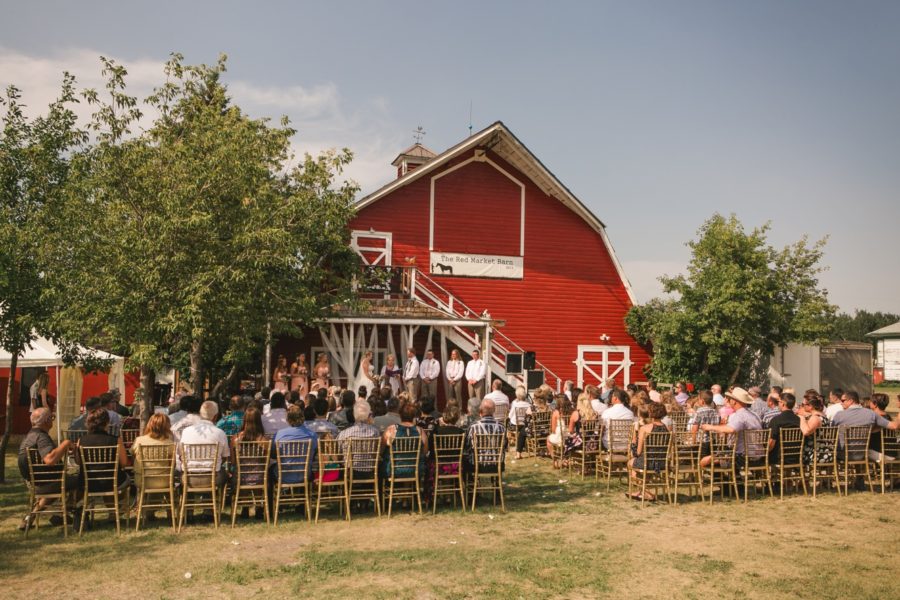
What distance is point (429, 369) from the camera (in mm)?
19031

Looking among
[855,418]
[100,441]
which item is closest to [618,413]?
[855,418]

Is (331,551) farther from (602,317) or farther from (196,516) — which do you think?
(602,317)

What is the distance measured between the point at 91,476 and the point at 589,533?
527cm

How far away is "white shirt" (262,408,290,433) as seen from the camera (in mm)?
9523

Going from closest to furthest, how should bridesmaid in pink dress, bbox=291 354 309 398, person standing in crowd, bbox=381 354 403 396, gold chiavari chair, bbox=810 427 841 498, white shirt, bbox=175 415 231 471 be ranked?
1. white shirt, bbox=175 415 231 471
2. gold chiavari chair, bbox=810 427 841 498
3. bridesmaid in pink dress, bbox=291 354 309 398
4. person standing in crowd, bbox=381 354 403 396

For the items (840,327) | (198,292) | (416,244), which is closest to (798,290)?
(416,244)

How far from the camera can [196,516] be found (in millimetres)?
8414

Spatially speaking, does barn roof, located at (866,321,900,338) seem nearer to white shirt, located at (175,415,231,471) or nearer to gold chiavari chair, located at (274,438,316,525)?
gold chiavari chair, located at (274,438,316,525)

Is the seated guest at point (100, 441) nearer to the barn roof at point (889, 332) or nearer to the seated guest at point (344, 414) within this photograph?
the seated guest at point (344, 414)

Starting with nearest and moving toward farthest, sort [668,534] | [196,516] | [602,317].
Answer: [668,534]
[196,516]
[602,317]

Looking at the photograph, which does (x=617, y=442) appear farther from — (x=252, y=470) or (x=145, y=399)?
(x=145, y=399)

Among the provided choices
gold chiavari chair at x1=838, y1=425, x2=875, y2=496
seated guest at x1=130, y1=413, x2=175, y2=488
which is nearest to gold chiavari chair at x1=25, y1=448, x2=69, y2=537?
seated guest at x1=130, y1=413, x2=175, y2=488

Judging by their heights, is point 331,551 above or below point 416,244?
below

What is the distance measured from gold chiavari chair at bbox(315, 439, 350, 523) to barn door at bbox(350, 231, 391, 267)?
1314 cm
